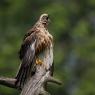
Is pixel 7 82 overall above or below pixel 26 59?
below

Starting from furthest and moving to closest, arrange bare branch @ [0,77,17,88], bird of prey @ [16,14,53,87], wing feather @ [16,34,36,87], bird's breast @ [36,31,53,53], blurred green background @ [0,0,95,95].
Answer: blurred green background @ [0,0,95,95]
bird's breast @ [36,31,53,53]
bird of prey @ [16,14,53,87]
wing feather @ [16,34,36,87]
bare branch @ [0,77,17,88]

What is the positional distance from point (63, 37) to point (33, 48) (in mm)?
20041

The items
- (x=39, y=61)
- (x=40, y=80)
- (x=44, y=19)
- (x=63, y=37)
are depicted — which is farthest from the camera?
(x=63, y=37)

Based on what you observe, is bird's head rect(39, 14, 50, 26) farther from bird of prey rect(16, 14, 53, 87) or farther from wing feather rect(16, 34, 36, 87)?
wing feather rect(16, 34, 36, 87)

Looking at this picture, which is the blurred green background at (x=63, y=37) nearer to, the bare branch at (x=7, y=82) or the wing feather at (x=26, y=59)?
the wing feather at (x=26, y=59)

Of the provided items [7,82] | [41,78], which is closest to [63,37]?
[41,78]

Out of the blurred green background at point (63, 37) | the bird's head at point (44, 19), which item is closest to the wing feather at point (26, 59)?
the bird's head at point (44, 19)

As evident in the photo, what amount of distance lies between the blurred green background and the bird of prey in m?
14.2

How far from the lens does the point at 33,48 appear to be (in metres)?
14.0

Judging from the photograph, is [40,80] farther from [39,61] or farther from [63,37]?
[63,37]

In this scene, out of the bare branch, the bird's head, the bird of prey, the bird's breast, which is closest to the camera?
the bare branch

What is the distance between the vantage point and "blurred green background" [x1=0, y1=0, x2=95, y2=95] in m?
30.5

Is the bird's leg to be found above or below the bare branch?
above

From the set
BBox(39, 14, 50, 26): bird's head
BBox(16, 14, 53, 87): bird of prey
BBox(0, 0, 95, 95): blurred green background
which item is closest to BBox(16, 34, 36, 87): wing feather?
BBox(16, 14, 53, 87): bird of prey
